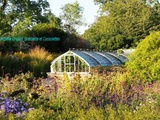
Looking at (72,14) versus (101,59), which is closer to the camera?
(101,59)

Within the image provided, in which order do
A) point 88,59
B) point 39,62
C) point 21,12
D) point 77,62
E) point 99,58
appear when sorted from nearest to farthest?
point 88,59 < point 77,62 < point 99,58 < point 39,62 < point 21,12

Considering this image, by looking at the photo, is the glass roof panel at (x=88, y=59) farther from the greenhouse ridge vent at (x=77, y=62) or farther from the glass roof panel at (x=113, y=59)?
the glass roof panel at (x=113, y=59)

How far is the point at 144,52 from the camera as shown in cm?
1309

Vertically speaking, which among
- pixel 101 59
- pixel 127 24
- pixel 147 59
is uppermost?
pixel 127 24

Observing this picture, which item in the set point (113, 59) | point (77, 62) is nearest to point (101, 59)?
point (77, 62)

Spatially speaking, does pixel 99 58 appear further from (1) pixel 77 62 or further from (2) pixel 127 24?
(2) pixel 127 24

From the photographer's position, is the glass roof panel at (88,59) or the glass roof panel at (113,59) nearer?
the glass roof panel at (88,59)

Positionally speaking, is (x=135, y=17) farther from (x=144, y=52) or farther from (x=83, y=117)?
(x=83, y=117)

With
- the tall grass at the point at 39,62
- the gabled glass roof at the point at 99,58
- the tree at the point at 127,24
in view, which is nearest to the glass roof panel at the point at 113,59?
the gabled glass roof at the point at 99,58

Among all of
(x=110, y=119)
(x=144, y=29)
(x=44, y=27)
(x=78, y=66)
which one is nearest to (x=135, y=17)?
(x=144, y=29)

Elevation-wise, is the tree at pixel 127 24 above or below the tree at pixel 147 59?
above

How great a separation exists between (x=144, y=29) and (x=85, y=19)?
70.4 ft

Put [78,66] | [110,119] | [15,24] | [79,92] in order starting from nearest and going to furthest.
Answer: [110,119] < [79,92] < [78,66] < [15,24]

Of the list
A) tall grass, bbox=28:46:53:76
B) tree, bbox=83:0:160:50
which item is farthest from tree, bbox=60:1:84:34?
tall grass, bbox=28:46:53:76
